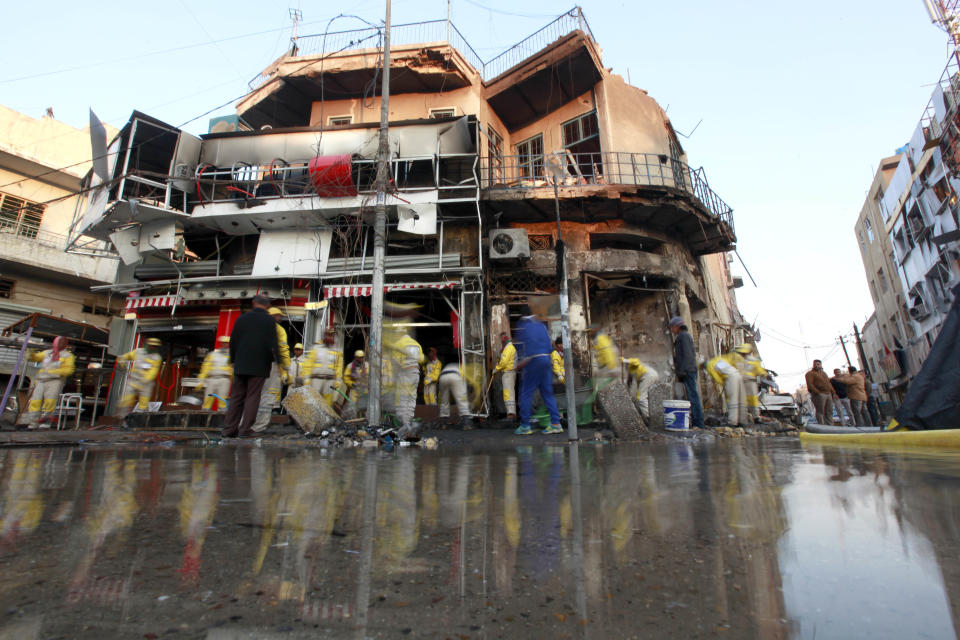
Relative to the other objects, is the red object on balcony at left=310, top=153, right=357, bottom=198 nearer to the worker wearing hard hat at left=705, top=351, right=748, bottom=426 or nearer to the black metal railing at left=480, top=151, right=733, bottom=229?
the black metal railing at left=480, top=151, right=733, bottom=229

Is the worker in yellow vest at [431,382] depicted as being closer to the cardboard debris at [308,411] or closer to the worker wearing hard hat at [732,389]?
the cardboard debris at [308,411]

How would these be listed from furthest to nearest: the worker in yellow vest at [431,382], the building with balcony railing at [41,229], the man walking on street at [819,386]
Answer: the building with balcony railing at [41,229]
the man walking on street at [819,386]
the worker in yellow vest at [431,382]

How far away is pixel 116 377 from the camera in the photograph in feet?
43.2

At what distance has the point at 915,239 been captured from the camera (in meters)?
23.4

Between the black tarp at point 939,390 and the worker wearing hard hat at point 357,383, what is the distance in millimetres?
8810

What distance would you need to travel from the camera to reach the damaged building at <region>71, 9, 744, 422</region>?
39.3 feet

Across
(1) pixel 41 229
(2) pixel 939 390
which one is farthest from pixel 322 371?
(1) pixel 41 229

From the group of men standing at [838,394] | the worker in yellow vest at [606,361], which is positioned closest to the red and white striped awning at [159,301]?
the worker in yellow vest at [606,361]

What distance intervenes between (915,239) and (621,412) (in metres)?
26.7

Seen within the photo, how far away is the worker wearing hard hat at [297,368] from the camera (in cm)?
948

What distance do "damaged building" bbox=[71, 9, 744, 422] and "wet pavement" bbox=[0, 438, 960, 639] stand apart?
9.27 m

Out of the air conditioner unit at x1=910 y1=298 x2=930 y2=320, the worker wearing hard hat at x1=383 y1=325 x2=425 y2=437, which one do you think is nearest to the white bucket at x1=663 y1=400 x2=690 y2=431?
the worker wearing hard hat at x1=383 y1=325 x2=425 y2=437

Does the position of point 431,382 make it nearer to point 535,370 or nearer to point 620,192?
point 535,370

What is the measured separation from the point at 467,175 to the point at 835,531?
1245cm
